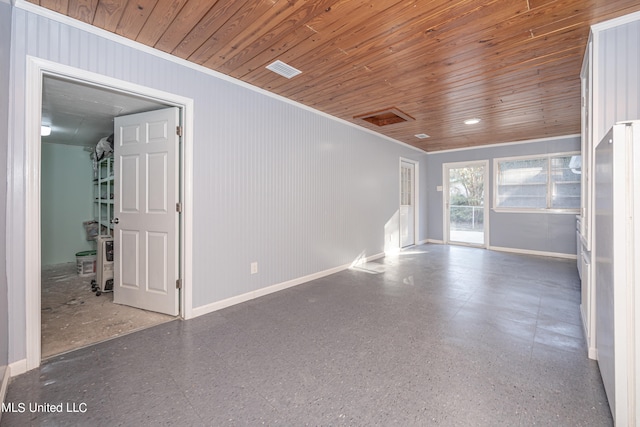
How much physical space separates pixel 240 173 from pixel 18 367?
7.10 ft

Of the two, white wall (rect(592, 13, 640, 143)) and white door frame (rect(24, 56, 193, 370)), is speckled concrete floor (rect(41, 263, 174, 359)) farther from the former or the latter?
white wall (rect(592, 13, 640, 143))

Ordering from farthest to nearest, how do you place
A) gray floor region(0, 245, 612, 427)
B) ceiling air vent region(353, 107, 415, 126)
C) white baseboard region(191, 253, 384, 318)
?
ceiling air vent region(353, 107, 415, 126), white baseboard region(191, 253, 384, 318), gray floor region(0, 245, 612, 427)

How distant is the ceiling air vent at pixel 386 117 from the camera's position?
4.03m

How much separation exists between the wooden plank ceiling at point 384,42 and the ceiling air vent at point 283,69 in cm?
9

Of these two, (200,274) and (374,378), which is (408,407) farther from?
(200,274)

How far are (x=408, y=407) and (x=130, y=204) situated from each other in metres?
3.08

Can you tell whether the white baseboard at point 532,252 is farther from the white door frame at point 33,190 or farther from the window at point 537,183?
the white door frame at point 33,190

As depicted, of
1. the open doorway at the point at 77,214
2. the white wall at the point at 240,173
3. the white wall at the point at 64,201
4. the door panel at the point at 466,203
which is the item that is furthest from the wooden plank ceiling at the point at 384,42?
the white wall at the point at 64,201

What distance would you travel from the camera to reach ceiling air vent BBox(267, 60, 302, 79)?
265cm

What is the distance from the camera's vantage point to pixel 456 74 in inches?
110

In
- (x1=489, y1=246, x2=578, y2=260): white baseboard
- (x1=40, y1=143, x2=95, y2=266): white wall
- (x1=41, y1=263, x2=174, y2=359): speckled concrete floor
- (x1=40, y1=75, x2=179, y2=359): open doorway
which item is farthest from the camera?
(x1=489, y1=246, x2=578, y2=260): white baseboard

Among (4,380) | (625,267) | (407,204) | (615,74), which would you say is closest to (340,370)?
(625,267)

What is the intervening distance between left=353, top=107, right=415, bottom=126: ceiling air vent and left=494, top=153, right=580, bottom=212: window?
10.6 feet

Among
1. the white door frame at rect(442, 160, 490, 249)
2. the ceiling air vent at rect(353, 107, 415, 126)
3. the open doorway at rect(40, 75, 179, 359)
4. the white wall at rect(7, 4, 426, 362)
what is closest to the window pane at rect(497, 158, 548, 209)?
the white door frame at rect(442, 160, 490, 249)
